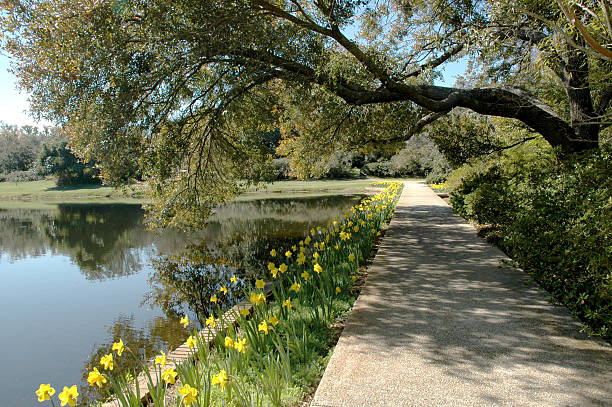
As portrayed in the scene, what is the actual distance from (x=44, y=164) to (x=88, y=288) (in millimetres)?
48955

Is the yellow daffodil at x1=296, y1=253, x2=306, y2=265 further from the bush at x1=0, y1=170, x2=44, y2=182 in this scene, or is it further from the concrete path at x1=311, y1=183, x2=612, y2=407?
the bush at x1=0, y1=170, x2=44, y2=182

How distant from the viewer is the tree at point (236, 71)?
6.52m

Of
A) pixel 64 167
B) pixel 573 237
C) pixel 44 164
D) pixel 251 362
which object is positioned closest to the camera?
pixel 251 362

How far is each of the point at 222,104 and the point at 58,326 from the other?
5019 mm

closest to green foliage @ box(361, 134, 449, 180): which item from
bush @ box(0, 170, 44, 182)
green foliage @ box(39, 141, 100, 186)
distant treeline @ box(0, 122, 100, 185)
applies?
distant treeline @ box(0, 122, 100, 185)

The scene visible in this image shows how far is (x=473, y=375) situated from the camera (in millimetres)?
2883

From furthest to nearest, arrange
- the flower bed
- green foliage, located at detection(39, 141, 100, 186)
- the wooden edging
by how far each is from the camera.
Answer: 1. green foliage, located at detection(39, 141, 100, 186)
2. the wooden edging
3. the flower bed

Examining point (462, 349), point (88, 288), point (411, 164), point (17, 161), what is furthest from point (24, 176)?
point (462, 349)

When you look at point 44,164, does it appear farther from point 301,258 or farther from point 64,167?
point 301,258

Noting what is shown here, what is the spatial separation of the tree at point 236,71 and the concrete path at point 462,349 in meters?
3.13

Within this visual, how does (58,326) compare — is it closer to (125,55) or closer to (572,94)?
(125,55)

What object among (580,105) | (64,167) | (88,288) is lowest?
(88,288)

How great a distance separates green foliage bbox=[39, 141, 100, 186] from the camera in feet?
146

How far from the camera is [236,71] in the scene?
26.9 ft
